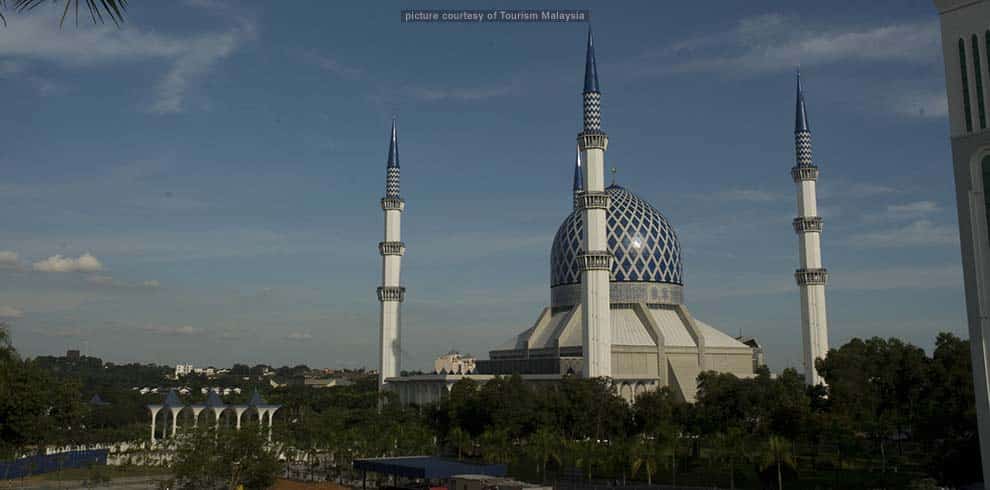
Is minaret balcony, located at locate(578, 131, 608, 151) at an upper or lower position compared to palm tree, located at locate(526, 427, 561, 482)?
upper

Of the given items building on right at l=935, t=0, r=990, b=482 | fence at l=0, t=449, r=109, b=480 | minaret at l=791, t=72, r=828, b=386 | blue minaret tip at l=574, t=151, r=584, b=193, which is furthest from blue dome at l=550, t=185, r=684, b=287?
building on right at l=935, t=0, r=990, b=482

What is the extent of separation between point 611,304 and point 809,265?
12.6 metres

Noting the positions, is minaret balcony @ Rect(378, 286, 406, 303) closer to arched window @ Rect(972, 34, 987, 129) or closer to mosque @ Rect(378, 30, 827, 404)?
mosque @ Rect(378, 30, 827, 404)

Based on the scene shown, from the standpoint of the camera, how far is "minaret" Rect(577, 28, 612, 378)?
44250 mm

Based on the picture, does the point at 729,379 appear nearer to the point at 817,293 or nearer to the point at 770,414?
the point at 770,414

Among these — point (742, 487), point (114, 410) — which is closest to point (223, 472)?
point (742, 487)

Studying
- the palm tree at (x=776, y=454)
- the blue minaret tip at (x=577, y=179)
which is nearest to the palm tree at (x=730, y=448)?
the palm tree at (x=776, y=454)

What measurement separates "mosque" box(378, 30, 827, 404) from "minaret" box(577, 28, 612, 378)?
0.18 feet

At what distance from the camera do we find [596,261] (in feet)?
146

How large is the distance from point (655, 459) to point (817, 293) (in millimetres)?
19603

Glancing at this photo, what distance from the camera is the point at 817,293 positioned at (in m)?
48.7

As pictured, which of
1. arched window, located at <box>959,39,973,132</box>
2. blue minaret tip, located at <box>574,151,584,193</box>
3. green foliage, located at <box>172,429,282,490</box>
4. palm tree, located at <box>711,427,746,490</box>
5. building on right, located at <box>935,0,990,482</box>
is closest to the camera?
building on right, located at <box>935,0,990,482</box>

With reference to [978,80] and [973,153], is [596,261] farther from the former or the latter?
[978,80]

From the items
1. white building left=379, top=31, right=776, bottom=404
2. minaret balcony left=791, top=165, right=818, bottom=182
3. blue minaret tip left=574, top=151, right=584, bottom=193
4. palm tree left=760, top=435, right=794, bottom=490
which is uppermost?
Answer: blue minaret tip left=574, top=151, right=584, bottom=193
